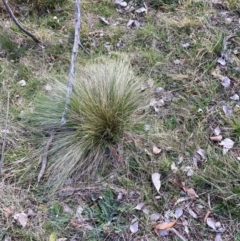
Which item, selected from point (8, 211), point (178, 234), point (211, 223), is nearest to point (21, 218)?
point (8, 211)

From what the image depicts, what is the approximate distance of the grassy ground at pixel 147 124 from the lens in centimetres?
250

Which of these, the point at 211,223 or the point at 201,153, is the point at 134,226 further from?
the point at 201,153

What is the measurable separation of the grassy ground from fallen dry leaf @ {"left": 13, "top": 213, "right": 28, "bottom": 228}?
19 millimetres

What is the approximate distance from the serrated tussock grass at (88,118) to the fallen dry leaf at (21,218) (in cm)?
29

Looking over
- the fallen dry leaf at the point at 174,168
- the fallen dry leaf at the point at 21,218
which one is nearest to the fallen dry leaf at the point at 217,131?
the fallen dry leaf at the point at 174,168

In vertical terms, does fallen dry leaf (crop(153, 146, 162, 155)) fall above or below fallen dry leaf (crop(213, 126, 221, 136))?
below

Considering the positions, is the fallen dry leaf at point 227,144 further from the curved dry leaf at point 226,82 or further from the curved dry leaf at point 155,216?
the curved dry leaf at point 155,216

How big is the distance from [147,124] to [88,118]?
48 centimetres

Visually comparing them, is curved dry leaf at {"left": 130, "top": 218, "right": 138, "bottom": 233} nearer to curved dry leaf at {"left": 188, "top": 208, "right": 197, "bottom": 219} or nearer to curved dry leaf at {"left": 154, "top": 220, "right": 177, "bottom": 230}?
curved dry leaf at {"left": 154, "top": 220, "right": 177, "bottom": 230}

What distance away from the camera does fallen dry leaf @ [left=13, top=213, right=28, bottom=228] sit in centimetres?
249

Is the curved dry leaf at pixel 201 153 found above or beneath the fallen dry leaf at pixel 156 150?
above

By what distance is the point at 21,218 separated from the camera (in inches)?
99.0

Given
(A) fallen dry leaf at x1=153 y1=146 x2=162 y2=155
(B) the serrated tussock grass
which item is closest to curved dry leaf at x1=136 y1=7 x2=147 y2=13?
(B) the serrated tussock grass

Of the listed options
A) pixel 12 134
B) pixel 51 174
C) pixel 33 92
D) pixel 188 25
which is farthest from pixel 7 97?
pixel 188 25
